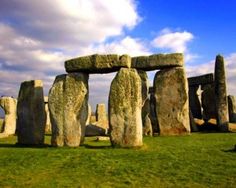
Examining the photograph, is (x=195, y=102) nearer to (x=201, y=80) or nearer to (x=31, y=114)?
(x=201, y=80)

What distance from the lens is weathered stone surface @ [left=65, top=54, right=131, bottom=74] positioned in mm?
14247

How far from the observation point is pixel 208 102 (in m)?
27.1

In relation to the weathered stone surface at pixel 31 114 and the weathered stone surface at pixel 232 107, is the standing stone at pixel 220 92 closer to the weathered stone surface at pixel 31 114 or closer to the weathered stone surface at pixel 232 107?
the weathered stone surface at pixel 232 107

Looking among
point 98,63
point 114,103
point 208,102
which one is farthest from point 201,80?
point 114,103

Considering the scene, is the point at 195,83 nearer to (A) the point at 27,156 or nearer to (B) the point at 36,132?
(B) the point at 36,132

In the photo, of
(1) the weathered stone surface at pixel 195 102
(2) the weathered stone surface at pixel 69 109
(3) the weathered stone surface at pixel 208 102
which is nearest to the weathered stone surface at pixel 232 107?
(3) the weathered stone surface at pixel 208 102

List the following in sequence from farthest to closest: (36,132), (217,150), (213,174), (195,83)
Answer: (195,83)
(36,132)
(217,150)
(213,174)

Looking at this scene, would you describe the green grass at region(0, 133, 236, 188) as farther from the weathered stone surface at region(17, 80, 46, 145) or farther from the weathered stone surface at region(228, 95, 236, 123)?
the weathered stone surface at region(228, 95, 236, 123)

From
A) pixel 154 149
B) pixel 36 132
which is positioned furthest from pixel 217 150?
pixel 36 132

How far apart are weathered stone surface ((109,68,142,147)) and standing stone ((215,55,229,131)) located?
980 cm

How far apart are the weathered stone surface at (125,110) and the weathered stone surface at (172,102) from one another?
6.09 meters

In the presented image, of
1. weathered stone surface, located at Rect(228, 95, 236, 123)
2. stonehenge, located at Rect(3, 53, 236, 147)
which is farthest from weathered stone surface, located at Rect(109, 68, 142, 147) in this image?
weathered stone surface, located at Rect(228, 95, 236, 123)

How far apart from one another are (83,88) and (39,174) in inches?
206

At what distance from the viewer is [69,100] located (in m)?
14.4
